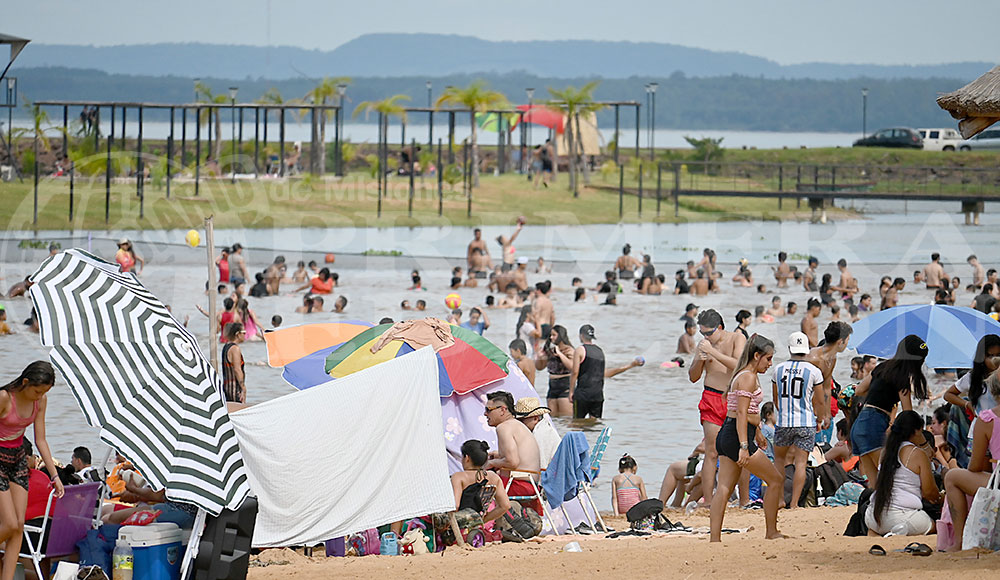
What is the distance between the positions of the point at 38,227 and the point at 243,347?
14.9 meters

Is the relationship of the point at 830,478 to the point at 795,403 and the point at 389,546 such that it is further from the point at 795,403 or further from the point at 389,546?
the point at 389,546

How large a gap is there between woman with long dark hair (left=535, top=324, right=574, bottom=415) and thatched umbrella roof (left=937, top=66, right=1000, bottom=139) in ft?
21.2

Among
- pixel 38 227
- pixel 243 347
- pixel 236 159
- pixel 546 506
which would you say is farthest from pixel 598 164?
pixel 546 506

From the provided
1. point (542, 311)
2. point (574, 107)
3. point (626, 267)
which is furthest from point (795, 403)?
point (574, 107)

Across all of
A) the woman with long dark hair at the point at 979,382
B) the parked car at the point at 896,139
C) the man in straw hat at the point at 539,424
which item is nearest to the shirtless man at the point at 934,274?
the woman with long dark hair at the point at 979,382

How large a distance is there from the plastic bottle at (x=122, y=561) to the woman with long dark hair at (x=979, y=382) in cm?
424

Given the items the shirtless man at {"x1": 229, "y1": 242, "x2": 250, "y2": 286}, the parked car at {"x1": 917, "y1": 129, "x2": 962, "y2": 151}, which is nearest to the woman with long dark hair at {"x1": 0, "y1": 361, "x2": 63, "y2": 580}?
the shirtless man at {"x1": 229, "y1": 242, "x2": 250, "y2": 286}

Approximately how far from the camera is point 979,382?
668 cm

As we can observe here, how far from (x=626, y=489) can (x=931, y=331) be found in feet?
8.64

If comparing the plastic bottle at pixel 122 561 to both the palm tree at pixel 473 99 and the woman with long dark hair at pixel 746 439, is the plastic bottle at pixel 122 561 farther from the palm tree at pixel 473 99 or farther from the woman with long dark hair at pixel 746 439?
the palm tree at pixel 473 99

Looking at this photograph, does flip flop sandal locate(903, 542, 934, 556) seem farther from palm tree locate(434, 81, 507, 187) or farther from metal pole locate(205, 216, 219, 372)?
palm tree locate(434, 81, 507, 187)

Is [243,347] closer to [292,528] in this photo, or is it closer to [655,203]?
[292,528]

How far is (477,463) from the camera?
712 centimetres

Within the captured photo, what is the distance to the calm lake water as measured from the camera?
497 inches
